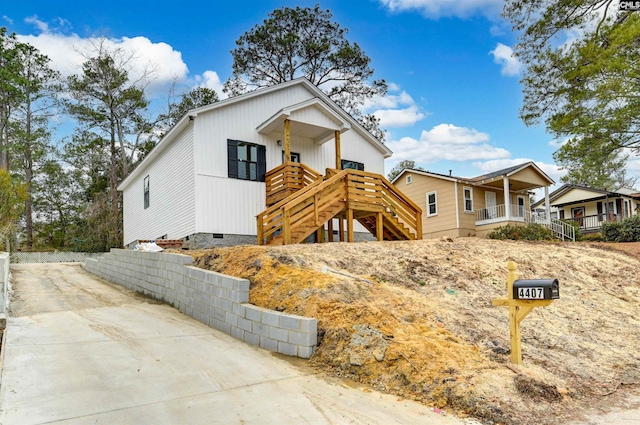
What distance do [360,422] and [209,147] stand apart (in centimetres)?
1037

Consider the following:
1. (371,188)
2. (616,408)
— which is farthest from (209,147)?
(616,408)

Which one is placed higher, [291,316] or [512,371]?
[291,316]

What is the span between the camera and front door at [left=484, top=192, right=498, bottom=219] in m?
22.1

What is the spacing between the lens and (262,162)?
13.6 m

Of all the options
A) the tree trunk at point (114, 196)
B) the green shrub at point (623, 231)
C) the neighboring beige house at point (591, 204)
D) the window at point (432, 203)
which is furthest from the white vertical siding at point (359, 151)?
the neighboring beige house at point (591, 204)

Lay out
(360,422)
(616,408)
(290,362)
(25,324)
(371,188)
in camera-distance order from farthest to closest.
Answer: (371,188), (25,324), (290,362), (616,408), (360,422)

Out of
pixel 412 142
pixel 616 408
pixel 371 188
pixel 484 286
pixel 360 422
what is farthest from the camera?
pixel 412 142

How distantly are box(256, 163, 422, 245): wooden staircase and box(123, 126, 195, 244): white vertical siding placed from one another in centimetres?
245

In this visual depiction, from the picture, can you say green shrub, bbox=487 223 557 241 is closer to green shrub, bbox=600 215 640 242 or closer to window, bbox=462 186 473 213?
green shrub, bbox=600 215 640 242

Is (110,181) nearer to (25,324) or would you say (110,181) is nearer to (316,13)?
(316,13)

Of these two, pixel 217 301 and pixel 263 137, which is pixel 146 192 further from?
pixel 217 301

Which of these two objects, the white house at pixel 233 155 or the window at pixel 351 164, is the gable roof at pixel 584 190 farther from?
the white house at pixel 233 155

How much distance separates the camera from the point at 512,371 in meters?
4.41

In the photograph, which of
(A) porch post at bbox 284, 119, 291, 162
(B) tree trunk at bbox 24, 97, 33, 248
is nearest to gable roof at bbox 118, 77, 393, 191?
(A) porch post at bbox 284, 119, 291, 162
